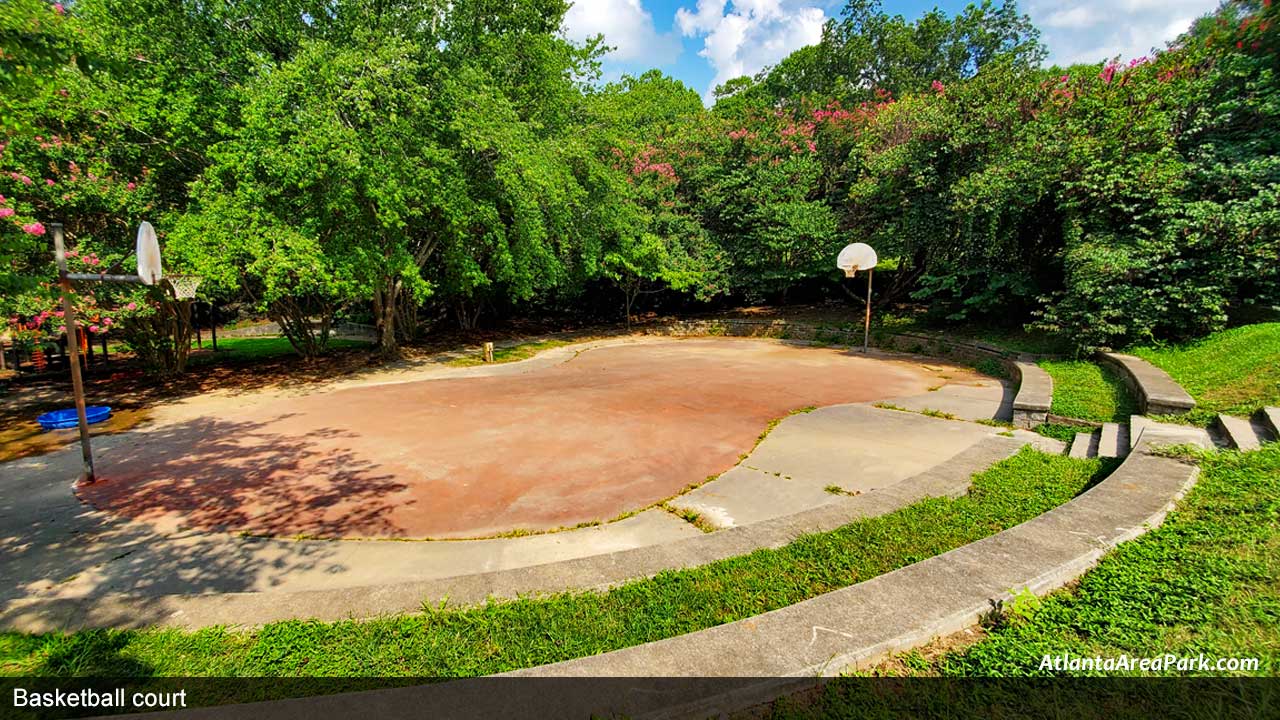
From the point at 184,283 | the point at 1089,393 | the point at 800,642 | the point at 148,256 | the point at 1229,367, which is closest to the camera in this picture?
the point at 800,642

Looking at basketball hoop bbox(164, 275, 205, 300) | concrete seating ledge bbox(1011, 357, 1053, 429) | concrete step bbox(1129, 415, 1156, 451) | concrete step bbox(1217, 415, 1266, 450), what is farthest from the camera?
basketball hoop bbox(164, 275, 205, 300)

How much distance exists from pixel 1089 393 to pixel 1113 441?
2305 mm

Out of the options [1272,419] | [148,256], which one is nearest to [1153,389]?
[1272,419]

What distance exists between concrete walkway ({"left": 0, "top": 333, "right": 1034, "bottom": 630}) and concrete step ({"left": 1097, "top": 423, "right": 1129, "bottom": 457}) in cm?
82

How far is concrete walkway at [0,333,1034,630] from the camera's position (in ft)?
9.85

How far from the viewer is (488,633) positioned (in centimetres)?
273

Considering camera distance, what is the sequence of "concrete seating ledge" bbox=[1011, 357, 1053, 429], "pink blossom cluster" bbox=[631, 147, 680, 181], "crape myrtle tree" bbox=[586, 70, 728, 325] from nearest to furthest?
"concrete seating ledge" bbox=[1011, 357, 1053, 429] → "crape myrtle tree" bbox=[586, 70, 728, 325] → "pink blossom cluster" bbox=[631, 147, 680, 181]

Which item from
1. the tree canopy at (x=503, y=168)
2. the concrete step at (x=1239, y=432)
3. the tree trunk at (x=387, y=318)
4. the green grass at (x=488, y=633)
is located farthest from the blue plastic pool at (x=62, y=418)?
the concrete step at (x=1239, y=432)

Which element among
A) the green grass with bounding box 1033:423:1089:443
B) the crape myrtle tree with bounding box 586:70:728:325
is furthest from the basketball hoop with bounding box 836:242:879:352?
the green grass with bounding box 1033:423:1089:443

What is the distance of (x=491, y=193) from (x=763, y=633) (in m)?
11.9

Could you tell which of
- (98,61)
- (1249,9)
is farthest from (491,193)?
(1249,9)

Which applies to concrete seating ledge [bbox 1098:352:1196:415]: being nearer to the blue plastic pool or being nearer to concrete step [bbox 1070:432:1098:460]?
concrete step [bbox 1070:432:1098:460]

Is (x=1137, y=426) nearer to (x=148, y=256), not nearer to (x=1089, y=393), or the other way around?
(x=1089, y=393)

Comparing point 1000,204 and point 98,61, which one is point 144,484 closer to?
point 98,61
